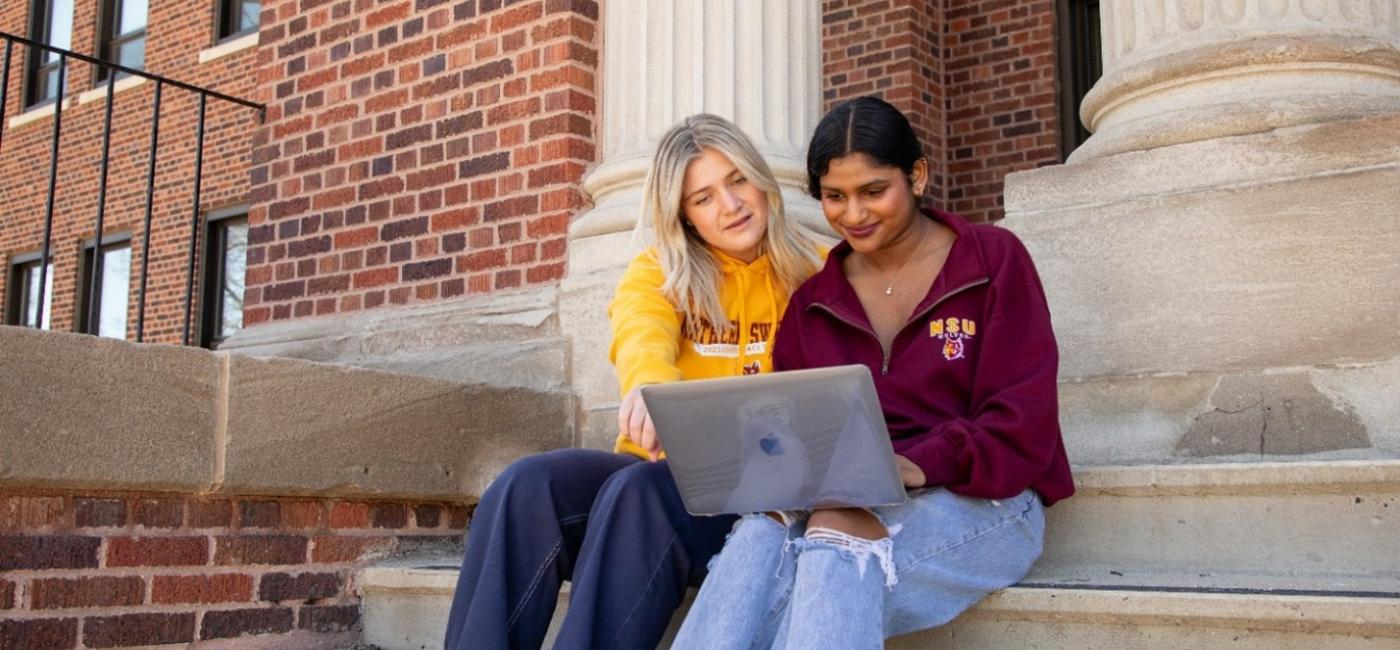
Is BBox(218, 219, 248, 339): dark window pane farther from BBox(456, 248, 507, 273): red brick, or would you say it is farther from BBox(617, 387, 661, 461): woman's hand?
BBox(617, 387, 661, 461): woman's hand

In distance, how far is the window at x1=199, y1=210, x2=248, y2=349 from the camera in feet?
36.9

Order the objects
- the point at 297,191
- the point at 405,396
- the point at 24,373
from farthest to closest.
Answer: the point at 297,191 → the point at 405,396 → the point at 24,373

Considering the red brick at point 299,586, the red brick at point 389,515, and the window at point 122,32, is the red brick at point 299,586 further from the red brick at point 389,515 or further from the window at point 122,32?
the window at point 122,32

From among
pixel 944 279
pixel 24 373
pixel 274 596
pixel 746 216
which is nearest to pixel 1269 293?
pixel 944 279

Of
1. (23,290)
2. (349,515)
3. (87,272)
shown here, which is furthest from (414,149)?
(23,290)

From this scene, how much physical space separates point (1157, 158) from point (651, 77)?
151 centimetres

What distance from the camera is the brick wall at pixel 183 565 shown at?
2807 millimetres

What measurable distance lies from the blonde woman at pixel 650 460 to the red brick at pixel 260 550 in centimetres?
83

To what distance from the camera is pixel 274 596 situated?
128 inches

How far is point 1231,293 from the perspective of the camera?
306cm

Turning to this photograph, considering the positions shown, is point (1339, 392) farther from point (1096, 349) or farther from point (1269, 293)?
point (1096, 349)

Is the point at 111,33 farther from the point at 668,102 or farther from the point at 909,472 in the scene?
the point at 909,472

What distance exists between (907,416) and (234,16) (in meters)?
10.1

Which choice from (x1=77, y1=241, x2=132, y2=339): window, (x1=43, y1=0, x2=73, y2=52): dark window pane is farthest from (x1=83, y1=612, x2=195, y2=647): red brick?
(x1=43, y1=0, x2=73, y2=52): dark window pane
